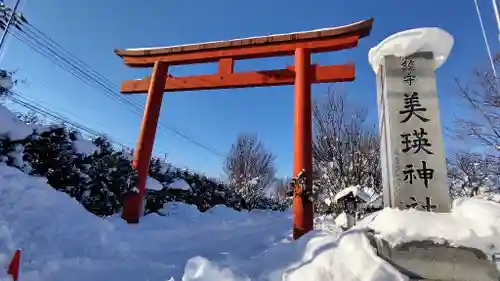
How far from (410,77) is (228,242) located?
474cm

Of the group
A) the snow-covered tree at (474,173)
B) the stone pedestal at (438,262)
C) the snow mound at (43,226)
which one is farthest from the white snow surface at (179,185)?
the snow-covered tree at (474,173)

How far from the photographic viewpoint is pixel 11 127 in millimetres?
5367

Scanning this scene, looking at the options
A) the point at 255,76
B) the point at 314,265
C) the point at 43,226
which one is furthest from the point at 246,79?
the point at 314,265

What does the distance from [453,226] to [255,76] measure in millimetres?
6569

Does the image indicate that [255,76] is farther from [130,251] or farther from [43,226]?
[43,226]

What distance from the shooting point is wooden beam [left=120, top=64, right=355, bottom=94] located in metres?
7.92

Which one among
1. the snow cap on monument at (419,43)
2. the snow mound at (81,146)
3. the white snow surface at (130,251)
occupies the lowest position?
the white snow surface at (130,251)

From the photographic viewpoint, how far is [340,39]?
7.93 m

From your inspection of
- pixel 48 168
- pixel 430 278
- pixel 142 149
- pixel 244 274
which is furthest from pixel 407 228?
pixel 142 149

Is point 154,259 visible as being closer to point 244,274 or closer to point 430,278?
point 244,274

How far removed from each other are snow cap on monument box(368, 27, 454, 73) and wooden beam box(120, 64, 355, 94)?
369 centimetres

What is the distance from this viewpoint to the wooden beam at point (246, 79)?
7922mm

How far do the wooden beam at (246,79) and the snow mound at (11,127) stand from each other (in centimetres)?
459

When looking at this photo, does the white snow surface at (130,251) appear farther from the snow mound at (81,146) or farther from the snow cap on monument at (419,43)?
the snow cap on monument at (419,43)
